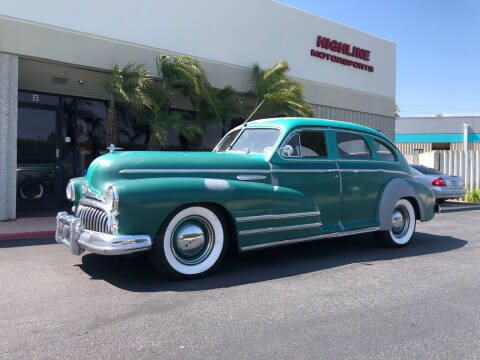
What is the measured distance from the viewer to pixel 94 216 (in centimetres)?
409

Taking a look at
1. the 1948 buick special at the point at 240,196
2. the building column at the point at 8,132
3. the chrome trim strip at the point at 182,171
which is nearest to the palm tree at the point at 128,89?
the building column at the point at 8,132

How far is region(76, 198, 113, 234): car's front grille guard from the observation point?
3.85 meters

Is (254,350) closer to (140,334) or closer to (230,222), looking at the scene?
(140,334)

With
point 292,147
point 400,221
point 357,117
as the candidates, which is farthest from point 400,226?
point 357,117

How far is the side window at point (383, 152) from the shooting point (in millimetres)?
6051

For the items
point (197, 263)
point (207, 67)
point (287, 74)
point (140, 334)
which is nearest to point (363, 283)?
point (197, 263)

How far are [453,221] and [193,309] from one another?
25.3ft

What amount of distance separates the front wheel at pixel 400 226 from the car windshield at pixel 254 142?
2216mm

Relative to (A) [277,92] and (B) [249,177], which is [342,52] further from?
(B) [249,177]

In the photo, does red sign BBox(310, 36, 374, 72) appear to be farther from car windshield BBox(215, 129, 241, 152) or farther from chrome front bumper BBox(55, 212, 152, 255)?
chrome front bumper BBox(55, 212, 152, 255)

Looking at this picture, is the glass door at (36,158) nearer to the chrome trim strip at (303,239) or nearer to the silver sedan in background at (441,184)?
the chrome trim strip at (303,239)

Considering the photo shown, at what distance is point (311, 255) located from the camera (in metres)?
5.45

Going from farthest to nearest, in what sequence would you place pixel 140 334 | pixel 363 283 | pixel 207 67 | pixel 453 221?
pixel 207 67, pixel 453 221, pixel 363 283, pixel 140 334

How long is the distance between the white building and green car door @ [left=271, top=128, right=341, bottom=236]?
6345mm
